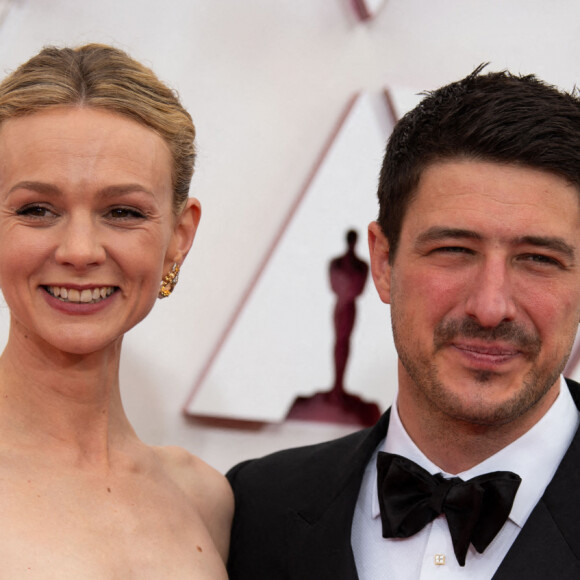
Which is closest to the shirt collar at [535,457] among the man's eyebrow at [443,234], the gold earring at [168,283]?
the man's eyebrow at [443,234]

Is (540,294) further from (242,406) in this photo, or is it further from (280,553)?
(242,406)

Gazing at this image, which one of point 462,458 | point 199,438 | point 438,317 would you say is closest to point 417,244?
point 438,317

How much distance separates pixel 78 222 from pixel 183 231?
1.08ft

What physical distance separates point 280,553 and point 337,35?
1597 millimetres

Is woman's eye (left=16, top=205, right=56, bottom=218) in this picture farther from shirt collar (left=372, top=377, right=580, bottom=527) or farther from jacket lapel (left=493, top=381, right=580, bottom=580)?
jacket lapel (left=493, top=381, right=580, bottom=580)

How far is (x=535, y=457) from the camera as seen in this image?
6.34 ft

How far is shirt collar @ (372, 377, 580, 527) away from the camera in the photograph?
1.89 m

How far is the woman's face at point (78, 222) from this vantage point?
1854 mm

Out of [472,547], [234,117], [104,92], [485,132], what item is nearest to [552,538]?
[472,547]

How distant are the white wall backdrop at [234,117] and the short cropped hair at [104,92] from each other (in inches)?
30.0

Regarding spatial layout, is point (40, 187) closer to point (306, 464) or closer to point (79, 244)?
point (79, 244)

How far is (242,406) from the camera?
2.88 meters

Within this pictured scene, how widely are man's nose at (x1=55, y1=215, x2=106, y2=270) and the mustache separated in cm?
69

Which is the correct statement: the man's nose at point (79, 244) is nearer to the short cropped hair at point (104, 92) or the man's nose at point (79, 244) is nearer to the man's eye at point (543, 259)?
the short cropped hair at point (104, 92)
